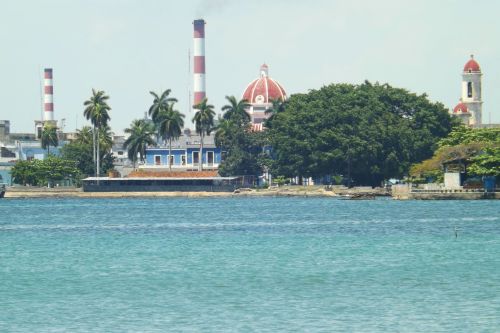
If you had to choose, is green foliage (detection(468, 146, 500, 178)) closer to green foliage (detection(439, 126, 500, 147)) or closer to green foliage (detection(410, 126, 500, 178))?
green foliage (detection(410, 126, 500, 178))

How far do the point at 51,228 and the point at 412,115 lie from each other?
82184 mm

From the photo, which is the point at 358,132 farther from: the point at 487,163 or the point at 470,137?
the point at 487,163

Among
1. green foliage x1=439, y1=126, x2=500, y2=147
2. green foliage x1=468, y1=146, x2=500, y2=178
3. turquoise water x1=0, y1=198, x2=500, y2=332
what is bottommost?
turquoise water x1=0, y1=198, x2=500, y2=332

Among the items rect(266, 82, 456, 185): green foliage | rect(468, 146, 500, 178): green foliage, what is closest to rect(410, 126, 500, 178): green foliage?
rect(468, 146, 500, 178): green foliage

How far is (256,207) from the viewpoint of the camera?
159 m

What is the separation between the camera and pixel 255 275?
68500mm

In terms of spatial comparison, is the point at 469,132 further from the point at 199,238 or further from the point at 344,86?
the point at 199,238

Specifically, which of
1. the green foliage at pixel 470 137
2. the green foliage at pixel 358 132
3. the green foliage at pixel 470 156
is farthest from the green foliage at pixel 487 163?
the green foliage at pixel 358 132

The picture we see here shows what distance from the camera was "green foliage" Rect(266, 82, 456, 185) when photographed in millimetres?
179000

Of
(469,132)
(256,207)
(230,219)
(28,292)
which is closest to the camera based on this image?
(28,292)

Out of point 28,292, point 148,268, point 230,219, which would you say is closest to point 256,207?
point 230,219

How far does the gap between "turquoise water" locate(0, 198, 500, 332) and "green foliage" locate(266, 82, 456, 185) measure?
5414 centimetres

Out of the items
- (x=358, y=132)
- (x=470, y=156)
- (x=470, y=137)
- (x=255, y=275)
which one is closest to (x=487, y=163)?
(x=470, y=156)

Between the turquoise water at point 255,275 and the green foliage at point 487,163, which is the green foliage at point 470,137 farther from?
the turquoise water at point 255,275
